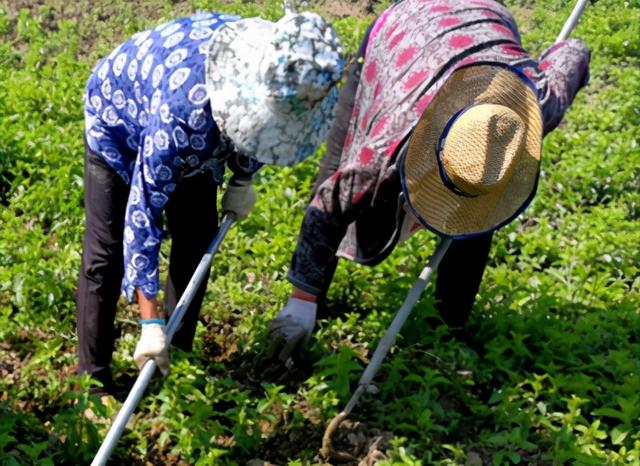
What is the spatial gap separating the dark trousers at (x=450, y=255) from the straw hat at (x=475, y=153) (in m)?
0.62

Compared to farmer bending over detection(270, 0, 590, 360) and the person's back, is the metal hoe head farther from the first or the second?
the person's back

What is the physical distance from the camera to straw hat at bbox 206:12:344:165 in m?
2.94

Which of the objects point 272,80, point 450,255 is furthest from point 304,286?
point 272,80

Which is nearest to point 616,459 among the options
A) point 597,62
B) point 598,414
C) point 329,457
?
point 598,414

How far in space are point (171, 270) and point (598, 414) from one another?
68.4 inches

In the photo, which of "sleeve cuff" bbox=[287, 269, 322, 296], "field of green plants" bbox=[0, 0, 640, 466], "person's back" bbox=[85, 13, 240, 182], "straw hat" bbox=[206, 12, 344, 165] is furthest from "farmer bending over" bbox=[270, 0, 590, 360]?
"person's back" bbox=[85, 13, 240, 182]

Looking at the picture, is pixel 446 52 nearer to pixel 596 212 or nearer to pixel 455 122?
pixel 455 122

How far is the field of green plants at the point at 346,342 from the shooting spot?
383 centimetres

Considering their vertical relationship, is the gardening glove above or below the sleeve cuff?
below

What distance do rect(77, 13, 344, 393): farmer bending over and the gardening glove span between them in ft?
1.26

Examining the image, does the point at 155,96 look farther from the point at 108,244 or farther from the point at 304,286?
the point at 304,286

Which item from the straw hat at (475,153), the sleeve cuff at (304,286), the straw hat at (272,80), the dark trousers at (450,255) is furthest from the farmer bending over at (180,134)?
the dark trousers at (450,255)

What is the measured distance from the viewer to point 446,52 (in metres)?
3.65

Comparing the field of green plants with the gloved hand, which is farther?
the field of green plants
